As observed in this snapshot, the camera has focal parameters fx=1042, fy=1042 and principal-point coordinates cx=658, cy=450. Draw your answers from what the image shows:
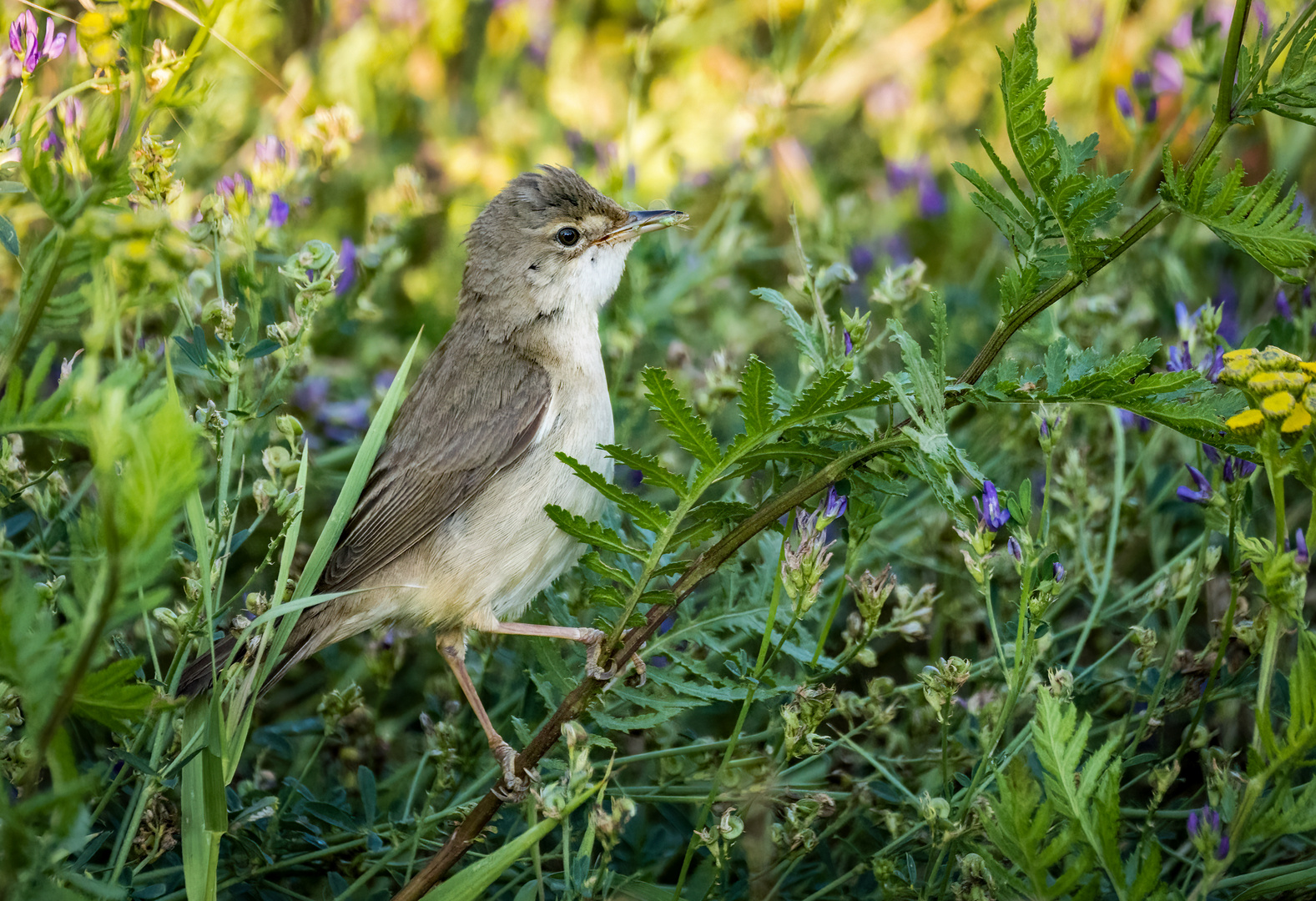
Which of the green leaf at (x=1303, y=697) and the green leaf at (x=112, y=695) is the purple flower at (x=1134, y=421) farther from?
the green leaf at (x=112, y=695)

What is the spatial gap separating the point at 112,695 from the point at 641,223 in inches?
98.5

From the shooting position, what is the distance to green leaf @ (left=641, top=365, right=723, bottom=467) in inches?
74.6

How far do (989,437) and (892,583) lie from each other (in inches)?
61.0

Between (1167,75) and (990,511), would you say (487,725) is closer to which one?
(990,511)

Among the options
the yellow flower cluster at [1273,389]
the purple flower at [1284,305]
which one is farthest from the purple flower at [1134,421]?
the yellow flower cluster at [1273,389]

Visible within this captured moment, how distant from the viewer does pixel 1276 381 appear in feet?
5.87

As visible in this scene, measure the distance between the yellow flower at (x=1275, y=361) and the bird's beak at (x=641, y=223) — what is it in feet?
6.76

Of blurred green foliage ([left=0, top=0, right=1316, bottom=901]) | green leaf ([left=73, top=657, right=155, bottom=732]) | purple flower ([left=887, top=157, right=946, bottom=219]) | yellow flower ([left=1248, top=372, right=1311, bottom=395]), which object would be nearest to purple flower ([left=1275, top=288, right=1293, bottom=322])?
blurred green foliage ([left=0, top=0, right=1316, bottom=901])

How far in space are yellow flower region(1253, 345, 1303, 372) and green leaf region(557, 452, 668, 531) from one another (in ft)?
3.66

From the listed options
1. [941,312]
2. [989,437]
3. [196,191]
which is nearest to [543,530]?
[941,312]

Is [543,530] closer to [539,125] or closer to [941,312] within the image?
[941,312]

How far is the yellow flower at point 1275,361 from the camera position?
1841 mm

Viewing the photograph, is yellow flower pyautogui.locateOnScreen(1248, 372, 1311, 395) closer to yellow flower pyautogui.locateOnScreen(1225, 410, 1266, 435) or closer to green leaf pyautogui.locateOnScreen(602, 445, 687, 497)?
yellow flower pyautogui.locateOnScreen(1225, 410, 1266, 435)

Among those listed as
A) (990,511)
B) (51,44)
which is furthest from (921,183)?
(51,44)
